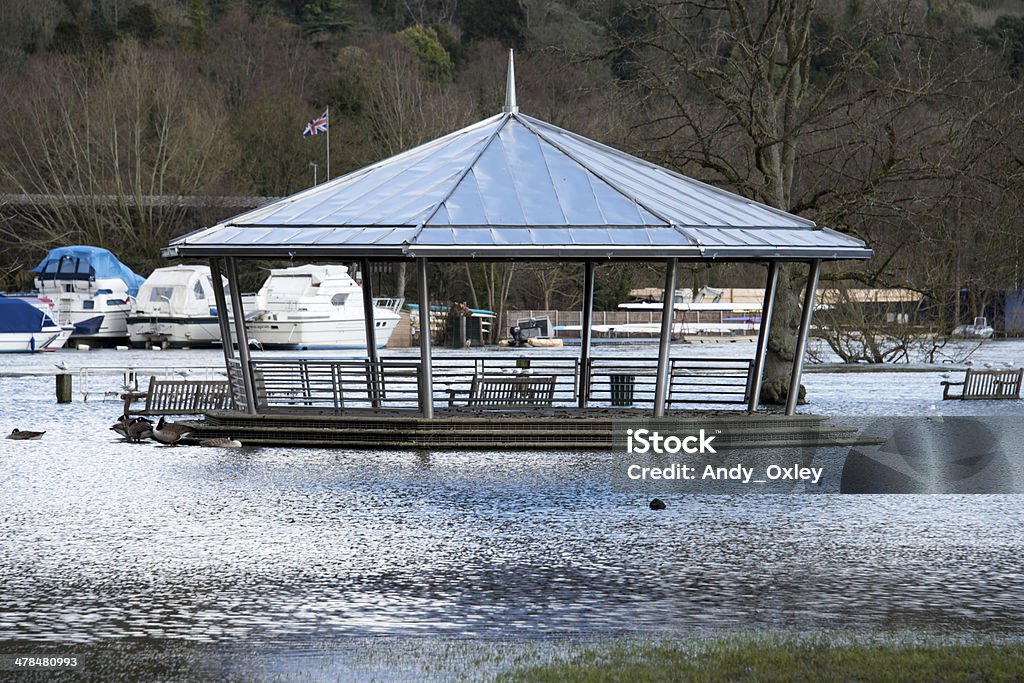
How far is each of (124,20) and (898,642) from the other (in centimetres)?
8323

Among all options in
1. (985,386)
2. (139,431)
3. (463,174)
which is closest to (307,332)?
(985,386)

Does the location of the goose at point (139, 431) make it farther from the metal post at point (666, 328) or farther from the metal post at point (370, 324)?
the metal post at point (666, 328)

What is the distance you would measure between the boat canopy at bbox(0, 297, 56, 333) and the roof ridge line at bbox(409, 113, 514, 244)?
35.4 metres

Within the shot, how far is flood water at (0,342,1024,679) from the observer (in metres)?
8.83

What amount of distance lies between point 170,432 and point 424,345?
13.9 ft

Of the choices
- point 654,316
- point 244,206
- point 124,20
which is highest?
point 124,20

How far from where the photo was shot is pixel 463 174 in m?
20.2

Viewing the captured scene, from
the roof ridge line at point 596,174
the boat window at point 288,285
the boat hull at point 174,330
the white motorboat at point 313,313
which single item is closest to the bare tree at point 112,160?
the boat window at point 288,285

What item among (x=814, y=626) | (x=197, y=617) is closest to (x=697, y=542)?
(x=814, y=626)

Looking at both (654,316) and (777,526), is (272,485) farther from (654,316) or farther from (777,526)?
(654,316)

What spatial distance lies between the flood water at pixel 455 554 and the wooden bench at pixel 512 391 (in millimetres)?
3642

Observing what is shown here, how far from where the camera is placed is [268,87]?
246 feet

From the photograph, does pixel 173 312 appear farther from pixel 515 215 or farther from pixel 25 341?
pixel 515 215

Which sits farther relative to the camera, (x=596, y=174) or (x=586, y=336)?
(x=586, y=336)
